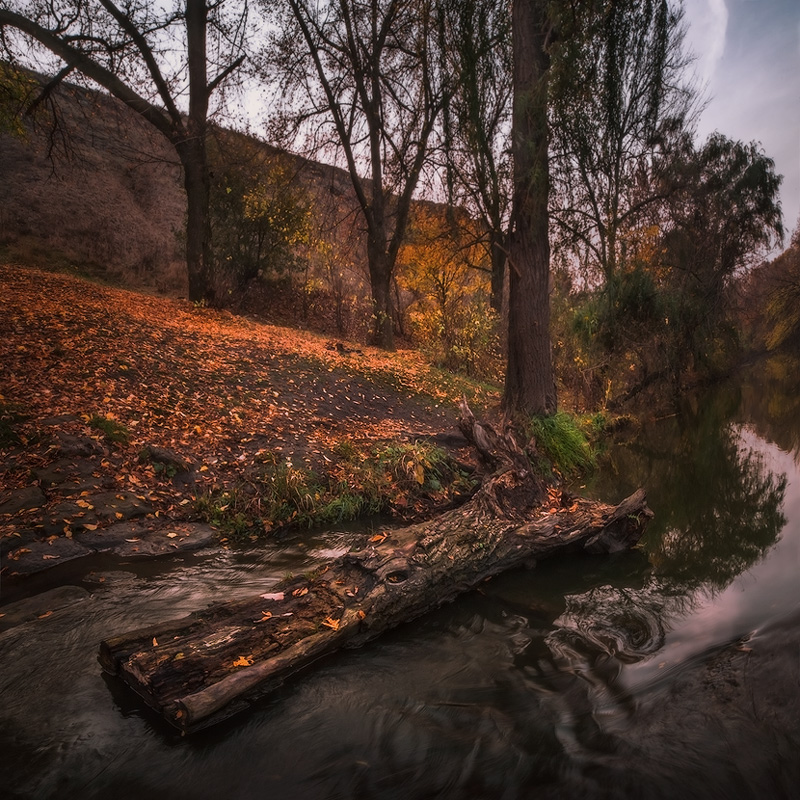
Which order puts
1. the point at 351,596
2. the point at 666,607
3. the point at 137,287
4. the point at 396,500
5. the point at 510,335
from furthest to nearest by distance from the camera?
the point at 137,287, the point at 510,335, the point at 396,500, the point at 666,607, the point at 351,596

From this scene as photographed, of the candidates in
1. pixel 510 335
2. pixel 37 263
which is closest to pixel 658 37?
pixel 510 335

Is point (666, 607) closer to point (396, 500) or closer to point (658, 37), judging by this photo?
point (396, 500)

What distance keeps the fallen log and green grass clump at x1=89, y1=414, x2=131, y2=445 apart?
3.64 metres

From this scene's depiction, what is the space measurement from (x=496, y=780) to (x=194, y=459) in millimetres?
5277

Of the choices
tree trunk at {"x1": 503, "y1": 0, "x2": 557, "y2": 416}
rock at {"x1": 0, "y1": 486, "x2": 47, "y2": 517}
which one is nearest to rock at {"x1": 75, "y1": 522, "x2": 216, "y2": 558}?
rock at {"x1": 0, "y1": 486, "x2": 47, "y2": 517}

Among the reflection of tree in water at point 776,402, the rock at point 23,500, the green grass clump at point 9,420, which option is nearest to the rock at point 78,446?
the green grass clump at point 9,420

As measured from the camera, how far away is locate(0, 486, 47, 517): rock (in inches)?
207

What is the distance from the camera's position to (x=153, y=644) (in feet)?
10.9

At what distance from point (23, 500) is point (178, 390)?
3.31 meters

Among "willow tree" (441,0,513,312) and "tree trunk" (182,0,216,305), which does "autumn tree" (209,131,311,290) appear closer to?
"tree trunk" (182,0,216,305)

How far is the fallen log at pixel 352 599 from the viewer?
3.13 metres

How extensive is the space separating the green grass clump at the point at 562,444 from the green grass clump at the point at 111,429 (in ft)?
19.1

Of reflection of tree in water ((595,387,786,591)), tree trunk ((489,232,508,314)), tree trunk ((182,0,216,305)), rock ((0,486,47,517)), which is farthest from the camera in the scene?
tree trunk ((489,232,508,314))

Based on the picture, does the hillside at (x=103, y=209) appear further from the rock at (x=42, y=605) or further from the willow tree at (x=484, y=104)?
the rock at (x=42, y=605)
